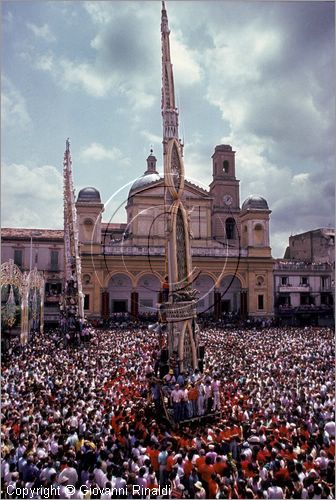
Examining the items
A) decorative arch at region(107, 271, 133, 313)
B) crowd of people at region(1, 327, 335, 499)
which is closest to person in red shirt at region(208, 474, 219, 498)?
crowd of people at region(1, 327, 335, 499)

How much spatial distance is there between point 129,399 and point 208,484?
6833 mm

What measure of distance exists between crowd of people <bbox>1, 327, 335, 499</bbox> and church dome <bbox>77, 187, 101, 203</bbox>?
1067 inches

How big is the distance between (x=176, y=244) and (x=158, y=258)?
99.5ft

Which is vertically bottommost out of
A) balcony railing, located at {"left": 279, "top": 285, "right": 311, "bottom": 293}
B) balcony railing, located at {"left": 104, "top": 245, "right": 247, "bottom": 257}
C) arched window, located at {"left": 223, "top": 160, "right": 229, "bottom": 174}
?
balcony railing, located at {"left": 279, "top": 285, "right": 311, "bottom": 293}

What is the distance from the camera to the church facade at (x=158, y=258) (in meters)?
44.9

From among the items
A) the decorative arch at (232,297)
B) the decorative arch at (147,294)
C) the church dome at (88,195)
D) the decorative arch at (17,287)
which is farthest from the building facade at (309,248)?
the decorative arch at (17,287)

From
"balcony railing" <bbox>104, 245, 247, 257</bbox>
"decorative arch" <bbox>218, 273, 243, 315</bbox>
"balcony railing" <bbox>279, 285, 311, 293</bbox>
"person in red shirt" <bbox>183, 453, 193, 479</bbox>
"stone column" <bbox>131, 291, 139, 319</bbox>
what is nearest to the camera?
"person in red shirt" <bbox>183, 453, 193, 479</bbox>

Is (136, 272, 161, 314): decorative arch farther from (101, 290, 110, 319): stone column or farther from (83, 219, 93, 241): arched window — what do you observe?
(83, 219, 93, 241): arched window

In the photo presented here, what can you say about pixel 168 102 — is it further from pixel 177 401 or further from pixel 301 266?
pixel 301 266

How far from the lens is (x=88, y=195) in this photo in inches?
1884

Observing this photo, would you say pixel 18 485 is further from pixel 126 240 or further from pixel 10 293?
pixel 126 240

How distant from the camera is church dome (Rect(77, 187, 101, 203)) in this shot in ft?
155

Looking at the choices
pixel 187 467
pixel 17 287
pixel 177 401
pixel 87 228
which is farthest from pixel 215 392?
pixel 87 228

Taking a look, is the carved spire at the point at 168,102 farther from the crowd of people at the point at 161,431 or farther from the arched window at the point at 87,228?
the arched window at the point at 87,228
